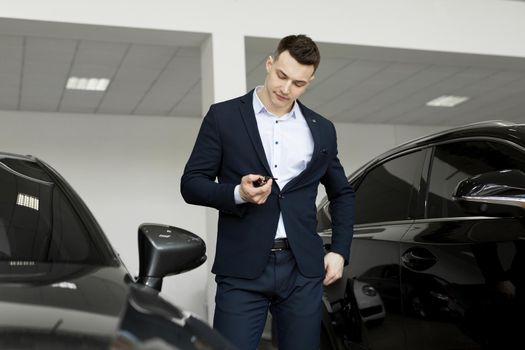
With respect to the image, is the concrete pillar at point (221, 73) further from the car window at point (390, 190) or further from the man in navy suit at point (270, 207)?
the man in navy suit at point (270, 207)

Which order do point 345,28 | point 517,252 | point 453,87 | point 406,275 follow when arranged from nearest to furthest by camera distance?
point 517,252
point 406,275
point 345,28
point 453,87

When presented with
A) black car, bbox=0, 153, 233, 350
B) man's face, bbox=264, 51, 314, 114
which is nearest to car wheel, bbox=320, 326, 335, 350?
man's face, bbox=264, 51, 314, 114

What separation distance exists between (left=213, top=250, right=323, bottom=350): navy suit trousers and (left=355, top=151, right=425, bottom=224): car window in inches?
26.5

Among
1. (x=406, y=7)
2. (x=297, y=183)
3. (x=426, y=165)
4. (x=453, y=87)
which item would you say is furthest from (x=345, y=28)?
(x=297, y=183)

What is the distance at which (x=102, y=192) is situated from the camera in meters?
10.9

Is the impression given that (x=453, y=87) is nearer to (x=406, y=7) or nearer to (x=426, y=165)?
(x=406, y=7)

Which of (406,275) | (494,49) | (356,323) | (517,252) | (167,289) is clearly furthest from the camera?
(167,289)

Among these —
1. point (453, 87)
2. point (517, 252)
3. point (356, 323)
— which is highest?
point (453, 87)

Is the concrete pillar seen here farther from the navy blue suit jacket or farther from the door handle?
the navy blue suit jacket

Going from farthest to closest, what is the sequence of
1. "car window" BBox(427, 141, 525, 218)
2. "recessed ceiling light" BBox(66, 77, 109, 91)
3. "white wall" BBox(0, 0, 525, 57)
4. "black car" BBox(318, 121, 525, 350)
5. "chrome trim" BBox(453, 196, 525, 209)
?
1. "recessed ceiling light" BBox(66, 77, 109, 91)
2. "white wall" BBox(0, 0, 525, 57)
3. "car window" BBox(427, 141, 525, 218)
4. "black car" BBox(318, 121, 525, 350)
5. "chrome trim" BBox(453, 196, 525, 209)

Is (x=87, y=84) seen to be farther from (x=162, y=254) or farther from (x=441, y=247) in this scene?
(x=162, y=254)

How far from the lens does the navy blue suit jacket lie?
205cm

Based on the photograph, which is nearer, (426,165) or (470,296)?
(470,296)

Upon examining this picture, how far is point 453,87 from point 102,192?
544 centimetres
